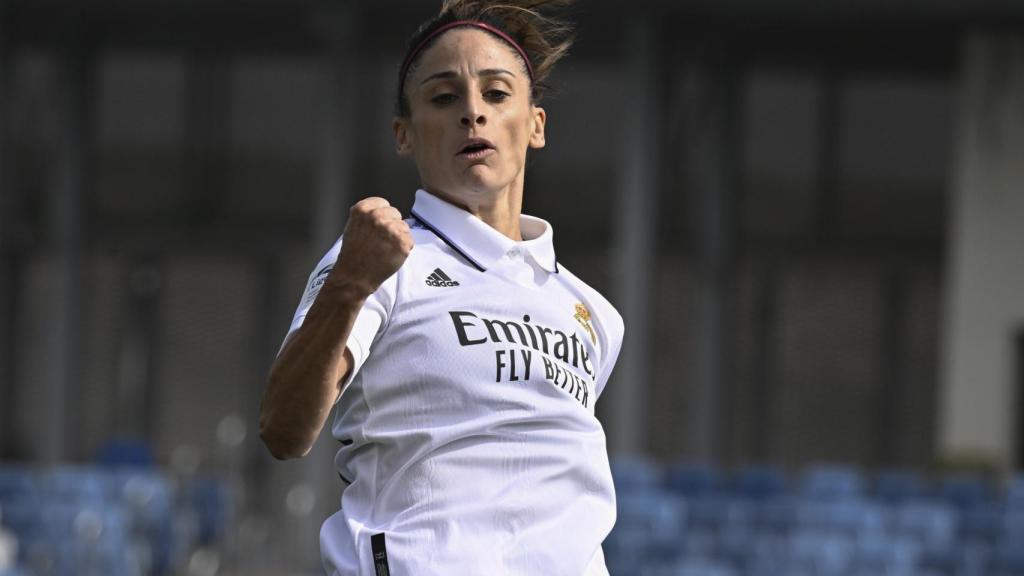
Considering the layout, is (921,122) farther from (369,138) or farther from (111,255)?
(111,255)

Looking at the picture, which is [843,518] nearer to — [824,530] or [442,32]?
[824,530]

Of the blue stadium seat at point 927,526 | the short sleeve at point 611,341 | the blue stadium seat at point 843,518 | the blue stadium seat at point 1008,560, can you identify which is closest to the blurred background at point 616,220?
the blue stadium seat at point 843,518

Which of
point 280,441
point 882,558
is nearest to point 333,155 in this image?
point 882,558

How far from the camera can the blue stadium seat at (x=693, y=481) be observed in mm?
12867

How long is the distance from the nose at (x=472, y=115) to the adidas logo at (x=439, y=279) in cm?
20

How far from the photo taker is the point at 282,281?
1883 centimetres

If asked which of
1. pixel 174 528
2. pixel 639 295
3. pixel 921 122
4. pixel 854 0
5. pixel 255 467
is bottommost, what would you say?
pixel 255 467

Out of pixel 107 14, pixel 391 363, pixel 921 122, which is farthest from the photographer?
pixel 921 122

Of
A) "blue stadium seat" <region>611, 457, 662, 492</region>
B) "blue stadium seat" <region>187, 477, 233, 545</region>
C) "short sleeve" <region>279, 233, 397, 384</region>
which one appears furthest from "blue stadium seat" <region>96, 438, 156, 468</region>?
"short sleeve" <region>279, 233, 397, 384</region>

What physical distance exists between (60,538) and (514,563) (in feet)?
31.9

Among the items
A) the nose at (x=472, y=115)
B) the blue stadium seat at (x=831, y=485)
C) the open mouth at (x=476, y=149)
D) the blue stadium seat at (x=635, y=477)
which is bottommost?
the blue stadium seat at (x=635, y=477)

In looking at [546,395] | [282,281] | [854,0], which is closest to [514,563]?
[546,395]

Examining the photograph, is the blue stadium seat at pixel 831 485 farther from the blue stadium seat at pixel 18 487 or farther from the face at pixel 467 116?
the face at pixel 467 116

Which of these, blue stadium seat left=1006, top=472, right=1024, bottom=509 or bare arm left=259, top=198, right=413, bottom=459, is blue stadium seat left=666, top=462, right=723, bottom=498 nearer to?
blue stadium seat left=1006, top=472, right=1024, bottom=509
